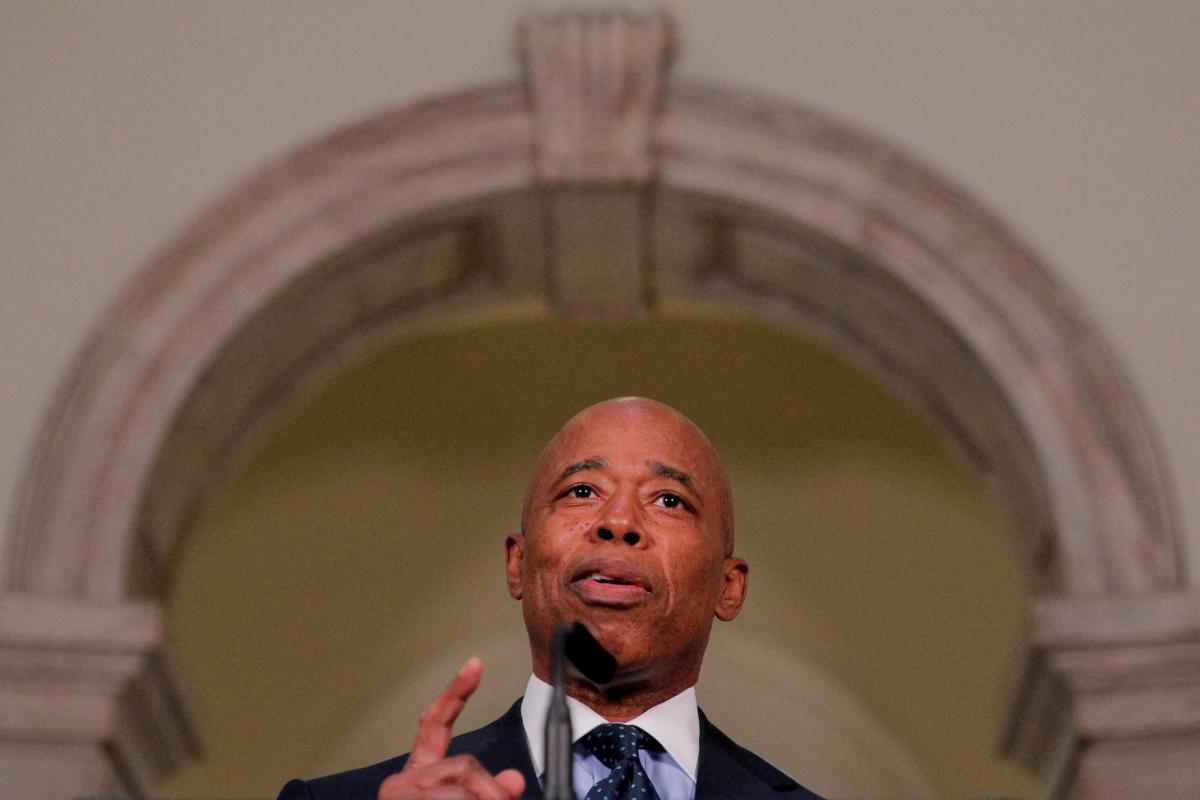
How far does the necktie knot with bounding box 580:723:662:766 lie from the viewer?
94.4 inches

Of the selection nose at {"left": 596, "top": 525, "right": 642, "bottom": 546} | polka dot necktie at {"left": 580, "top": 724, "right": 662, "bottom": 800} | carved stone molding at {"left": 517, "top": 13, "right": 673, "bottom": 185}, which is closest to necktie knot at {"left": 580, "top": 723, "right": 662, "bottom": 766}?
polka dot necktie at {"left": 580, "top": 724, "right": 662, "bottom": 800}

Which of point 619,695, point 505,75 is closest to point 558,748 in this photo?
point 619,695

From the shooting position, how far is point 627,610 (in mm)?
2473

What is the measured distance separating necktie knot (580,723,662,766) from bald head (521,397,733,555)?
35 cm

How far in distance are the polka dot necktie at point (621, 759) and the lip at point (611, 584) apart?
0.53 ft

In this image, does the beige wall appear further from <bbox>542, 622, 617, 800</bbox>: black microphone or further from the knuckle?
the knuckle

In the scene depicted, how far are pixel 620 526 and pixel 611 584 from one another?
9cm

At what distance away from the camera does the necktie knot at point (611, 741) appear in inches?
94.4

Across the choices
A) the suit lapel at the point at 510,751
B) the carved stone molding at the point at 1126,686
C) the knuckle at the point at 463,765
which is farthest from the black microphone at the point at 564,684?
the carved stone molding at the point at 1126,686

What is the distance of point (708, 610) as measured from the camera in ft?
8.44

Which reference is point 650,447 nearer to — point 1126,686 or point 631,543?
point 631,543

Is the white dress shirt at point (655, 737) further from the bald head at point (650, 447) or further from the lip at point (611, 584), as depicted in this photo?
the bald head at point (650, 447)

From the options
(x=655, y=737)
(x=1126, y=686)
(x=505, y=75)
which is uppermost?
(x=505, y=75)

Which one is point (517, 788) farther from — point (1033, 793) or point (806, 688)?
point (806, 688)
